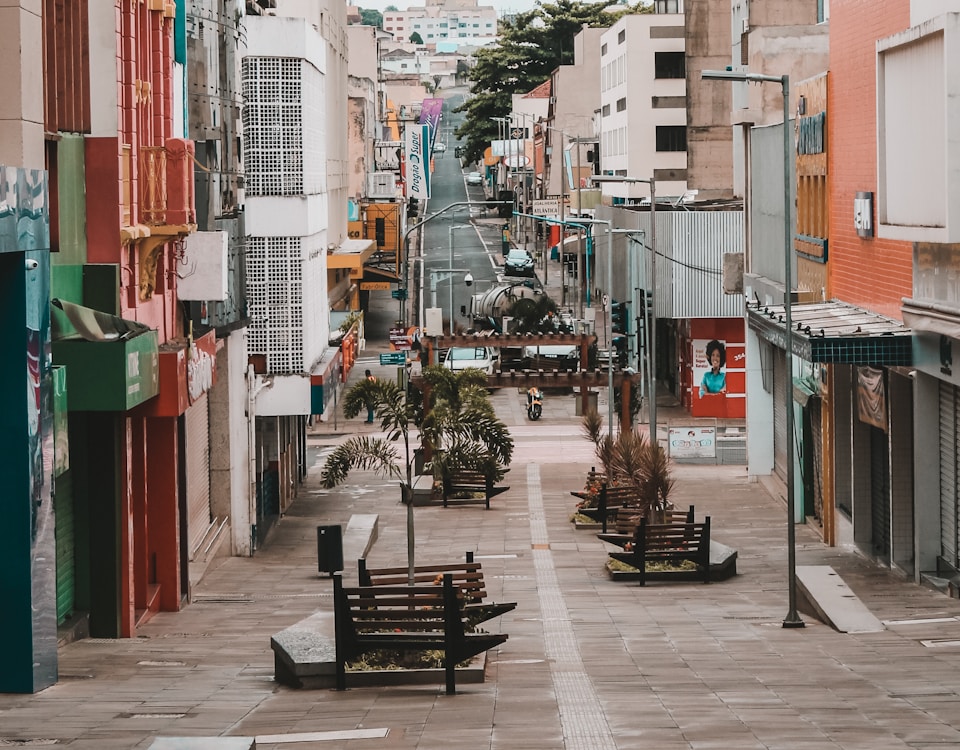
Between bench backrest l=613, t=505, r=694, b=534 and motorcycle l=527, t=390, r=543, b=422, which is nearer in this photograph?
bench backrest l=613, t=505, r=694, b=534

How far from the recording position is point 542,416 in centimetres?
6625

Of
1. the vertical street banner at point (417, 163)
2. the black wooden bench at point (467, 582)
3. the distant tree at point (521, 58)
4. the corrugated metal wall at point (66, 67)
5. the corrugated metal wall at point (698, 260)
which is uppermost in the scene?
the distant tree at point (521, 58)

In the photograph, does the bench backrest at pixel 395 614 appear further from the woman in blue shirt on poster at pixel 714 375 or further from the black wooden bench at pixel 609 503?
the woman in blue shirt on poster at pixel 714 375

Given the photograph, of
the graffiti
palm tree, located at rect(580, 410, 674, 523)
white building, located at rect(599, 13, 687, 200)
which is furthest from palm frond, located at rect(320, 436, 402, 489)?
white building, located at rect(599, 13, 687, 200)

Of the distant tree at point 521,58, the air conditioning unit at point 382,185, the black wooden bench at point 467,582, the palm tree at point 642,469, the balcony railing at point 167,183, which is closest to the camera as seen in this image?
the black wooden bench at point 467,582

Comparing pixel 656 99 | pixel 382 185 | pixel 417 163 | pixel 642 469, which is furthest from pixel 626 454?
pixel 382 185

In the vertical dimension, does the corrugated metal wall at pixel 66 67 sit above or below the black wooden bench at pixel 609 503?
above

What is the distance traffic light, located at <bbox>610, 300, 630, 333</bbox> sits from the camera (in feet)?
243

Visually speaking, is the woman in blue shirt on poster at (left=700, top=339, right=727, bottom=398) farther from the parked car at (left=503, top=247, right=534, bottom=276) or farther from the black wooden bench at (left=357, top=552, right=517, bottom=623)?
the parked car at (left=503, top=247, right=534, bottom=276)

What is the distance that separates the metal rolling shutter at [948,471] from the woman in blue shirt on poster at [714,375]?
3546 cm

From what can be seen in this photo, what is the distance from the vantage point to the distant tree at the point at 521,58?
144125 millimetres

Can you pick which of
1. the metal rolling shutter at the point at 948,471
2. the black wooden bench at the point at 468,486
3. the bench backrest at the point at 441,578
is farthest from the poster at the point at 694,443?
the bench backrest at the point at 441,578

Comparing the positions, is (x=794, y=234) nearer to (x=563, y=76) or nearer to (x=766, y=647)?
(x=766, y=647)

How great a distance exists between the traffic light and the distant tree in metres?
70.9
